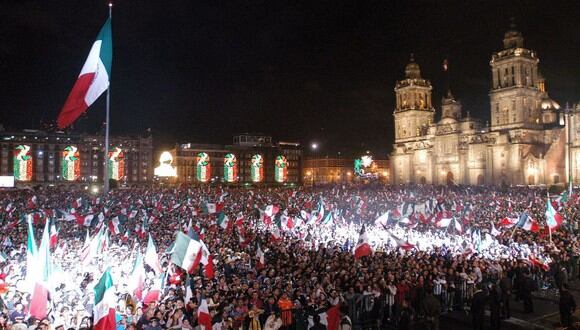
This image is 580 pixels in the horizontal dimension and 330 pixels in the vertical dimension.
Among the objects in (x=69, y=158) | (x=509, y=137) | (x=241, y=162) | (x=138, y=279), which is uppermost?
A: (x=509, y=137)

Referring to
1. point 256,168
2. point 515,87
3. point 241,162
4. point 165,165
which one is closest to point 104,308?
point 515,87

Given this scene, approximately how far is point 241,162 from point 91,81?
323 ft

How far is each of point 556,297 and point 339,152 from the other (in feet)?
412

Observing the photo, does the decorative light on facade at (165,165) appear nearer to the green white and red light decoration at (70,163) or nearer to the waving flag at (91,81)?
the green white and red light decoration at (70,163)

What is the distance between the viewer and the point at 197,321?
→ 33.5ft

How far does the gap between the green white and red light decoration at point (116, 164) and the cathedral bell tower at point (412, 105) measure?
59.4 m

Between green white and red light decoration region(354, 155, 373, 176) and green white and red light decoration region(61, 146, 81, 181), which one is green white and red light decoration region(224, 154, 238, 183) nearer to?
green white and red light decoration region(354, 155, 373, 176)

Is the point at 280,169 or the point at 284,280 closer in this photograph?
the point at 284,280

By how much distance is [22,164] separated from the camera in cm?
9319

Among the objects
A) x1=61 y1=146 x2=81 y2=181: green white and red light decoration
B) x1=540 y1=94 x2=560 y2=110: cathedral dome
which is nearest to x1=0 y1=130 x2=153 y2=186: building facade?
x1=61 y1=146 x2=81 y2=181: green white and red light decoration

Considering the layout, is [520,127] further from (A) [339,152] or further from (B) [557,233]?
(A) [339,152]

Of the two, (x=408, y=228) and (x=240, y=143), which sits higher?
(x=240, y=143)

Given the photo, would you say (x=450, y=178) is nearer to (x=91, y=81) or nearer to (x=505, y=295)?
(x=505, y=295)

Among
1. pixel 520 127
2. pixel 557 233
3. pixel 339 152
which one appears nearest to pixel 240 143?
pixel 339 152
